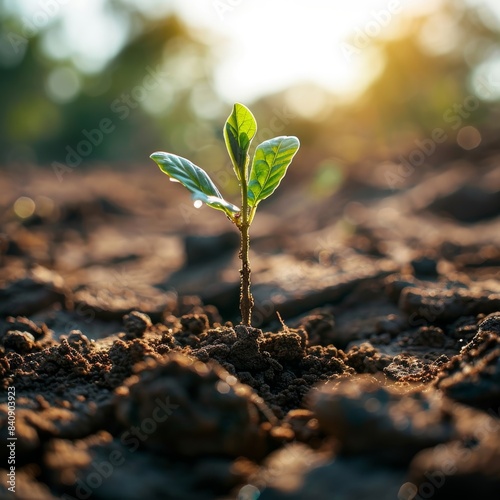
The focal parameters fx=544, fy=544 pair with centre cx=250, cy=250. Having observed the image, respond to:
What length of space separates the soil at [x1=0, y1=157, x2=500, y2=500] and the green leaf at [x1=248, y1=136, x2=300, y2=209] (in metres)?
0.65

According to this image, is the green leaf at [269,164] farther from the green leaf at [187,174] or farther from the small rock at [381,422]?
the small rock at [381,422]

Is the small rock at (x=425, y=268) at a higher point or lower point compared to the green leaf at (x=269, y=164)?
lower

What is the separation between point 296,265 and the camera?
4836mm

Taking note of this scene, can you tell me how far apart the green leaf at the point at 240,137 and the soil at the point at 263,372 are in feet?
2.49

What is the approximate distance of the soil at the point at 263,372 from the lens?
1.51 metres

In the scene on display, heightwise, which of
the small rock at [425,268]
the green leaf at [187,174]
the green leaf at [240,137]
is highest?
the green leaf at [240,137]

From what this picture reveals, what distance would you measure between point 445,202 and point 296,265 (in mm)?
3407

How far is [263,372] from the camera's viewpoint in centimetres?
239

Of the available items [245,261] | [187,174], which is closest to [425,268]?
[245,261]

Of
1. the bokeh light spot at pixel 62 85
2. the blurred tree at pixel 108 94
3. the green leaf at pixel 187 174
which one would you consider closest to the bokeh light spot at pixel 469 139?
the green leaf at pixel 187 174

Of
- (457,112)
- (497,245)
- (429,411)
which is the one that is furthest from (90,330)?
(457,112)

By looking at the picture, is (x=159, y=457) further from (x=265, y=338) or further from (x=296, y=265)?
(x=296, y=265)

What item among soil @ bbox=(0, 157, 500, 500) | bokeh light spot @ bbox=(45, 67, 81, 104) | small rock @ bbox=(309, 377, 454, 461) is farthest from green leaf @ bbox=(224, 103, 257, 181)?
bokeh light spot @ bbox=(45, 67, 81, 104)

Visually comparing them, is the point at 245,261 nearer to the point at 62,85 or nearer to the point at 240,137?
the point at 240,137
